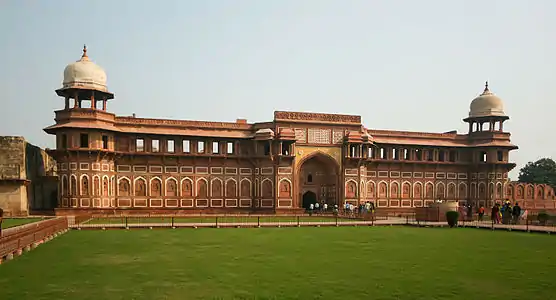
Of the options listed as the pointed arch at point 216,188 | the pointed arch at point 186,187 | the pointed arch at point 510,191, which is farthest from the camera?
the pointed arch at point 510,191

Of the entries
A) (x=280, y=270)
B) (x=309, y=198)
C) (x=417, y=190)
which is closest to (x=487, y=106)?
(x=417, y=190)

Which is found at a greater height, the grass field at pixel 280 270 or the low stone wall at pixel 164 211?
the grass field at pixel 280 270

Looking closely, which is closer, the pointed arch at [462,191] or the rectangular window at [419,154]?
the rectangular window at [419,154]

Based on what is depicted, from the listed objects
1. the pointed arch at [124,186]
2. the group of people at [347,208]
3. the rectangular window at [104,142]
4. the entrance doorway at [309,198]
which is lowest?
the group of people at [347,208]

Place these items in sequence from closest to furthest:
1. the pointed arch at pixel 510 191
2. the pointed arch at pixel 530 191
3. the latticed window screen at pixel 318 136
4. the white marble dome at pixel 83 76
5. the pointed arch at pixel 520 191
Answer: the white marble dome at pixel 83 76 → the latticed window screen at pixel 318 136 → the pointed arch at pixel 510 191 → the pointed arch at pixel 520 191 → the pointed arch at pixel 530 191

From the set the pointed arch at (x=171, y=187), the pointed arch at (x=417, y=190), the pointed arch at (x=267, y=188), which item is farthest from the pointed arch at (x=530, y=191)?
the pointed arch at (x=171, y=187)

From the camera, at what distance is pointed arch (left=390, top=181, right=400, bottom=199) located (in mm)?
41250

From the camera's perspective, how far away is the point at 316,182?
40500mm

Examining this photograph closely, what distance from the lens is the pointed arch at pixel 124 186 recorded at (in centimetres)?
3453

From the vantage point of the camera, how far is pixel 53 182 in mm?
37625

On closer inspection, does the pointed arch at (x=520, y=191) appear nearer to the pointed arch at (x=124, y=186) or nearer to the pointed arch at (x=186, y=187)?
the pointed arch at (x=186, y=187)

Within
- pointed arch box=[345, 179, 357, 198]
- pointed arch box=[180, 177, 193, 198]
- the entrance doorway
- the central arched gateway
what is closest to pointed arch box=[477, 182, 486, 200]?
pointed arch box=[345, 179, 357, 198]

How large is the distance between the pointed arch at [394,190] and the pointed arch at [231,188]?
1345 centimetres

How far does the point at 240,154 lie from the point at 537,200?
95.7 ft
